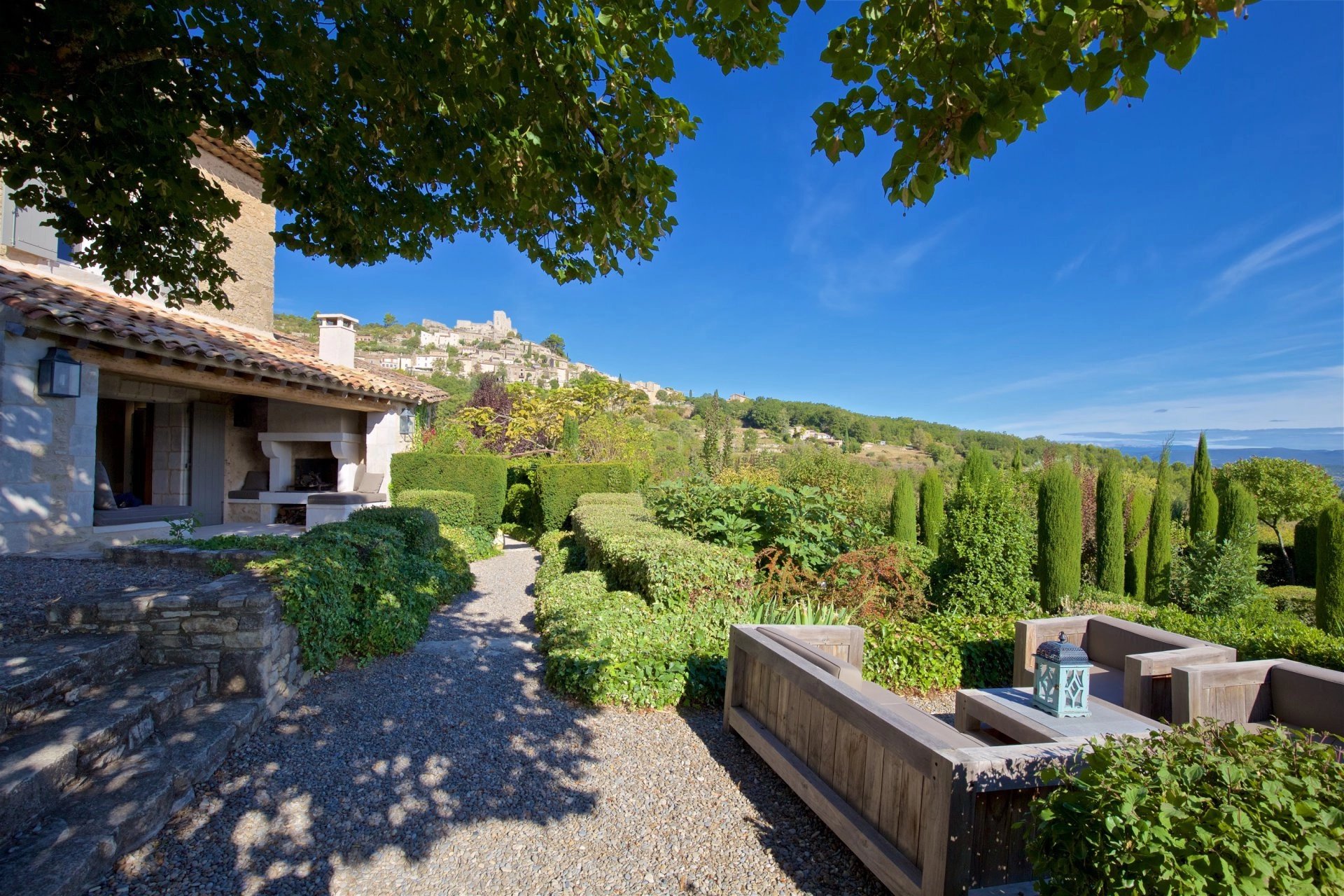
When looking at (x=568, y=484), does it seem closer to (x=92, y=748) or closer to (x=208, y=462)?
(x=208, y=462)

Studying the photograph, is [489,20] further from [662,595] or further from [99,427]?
[99,427]

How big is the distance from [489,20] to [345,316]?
8558 millimetres

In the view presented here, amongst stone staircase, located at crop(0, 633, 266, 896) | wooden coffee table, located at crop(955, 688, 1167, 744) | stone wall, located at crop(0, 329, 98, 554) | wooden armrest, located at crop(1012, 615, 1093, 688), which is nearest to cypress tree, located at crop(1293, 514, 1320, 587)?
wooden armrest, located at crop(1012, 615, 1093, 688)

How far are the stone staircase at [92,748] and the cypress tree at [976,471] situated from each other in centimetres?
770

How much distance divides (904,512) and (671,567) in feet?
29.1

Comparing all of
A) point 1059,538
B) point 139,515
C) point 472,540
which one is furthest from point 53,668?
point 1059,538

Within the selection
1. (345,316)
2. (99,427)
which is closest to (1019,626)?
(345,316)

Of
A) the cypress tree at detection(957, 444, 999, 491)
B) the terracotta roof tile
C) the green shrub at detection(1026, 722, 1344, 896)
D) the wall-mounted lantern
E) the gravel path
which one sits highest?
the terracotta roof tile

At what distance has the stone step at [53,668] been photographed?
2.66m

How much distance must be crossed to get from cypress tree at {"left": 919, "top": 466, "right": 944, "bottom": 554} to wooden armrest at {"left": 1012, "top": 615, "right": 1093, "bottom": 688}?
764 centimetres

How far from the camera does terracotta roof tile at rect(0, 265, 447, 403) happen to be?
513cm

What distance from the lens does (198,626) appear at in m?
3.57

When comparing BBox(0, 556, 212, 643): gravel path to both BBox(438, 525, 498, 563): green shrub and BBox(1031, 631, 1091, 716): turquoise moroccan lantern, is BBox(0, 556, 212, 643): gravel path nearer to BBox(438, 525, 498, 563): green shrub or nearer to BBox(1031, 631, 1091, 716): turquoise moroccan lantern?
BBox(438, 525, 498, 563): green shrub

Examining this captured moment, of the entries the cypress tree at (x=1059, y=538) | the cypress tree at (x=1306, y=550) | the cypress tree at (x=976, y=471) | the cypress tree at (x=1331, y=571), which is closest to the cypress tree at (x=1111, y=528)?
the cypress tree at (x=1059, y=538)
